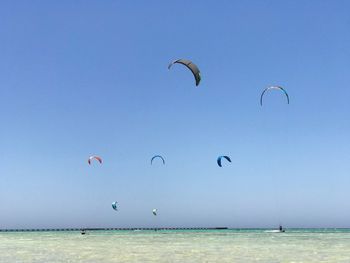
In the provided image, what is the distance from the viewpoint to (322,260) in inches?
1057

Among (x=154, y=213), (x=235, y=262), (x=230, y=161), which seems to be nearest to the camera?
(x=235, y=262)

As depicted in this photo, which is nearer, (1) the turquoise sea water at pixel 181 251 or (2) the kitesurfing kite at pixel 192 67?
(2) the kitesurfing kite at pixel 192 67

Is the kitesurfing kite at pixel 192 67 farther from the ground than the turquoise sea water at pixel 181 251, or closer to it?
farther from the ground

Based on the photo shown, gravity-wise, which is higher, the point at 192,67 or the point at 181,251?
the point at 192,67

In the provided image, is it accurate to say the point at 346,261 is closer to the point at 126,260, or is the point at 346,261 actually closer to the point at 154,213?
the point at 126,260

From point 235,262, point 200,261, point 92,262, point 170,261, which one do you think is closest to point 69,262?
point 92,262

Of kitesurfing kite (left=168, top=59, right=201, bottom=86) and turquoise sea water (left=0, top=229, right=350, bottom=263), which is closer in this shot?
kitesurfing kite (left=168, top=59, right=201, bottom=86)

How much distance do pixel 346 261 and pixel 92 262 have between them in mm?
13562

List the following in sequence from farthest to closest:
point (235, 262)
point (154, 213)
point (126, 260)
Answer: point (154, 213) → point (126, 260) → point (235, 262)

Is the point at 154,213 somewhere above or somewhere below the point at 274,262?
above

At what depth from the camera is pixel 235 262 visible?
25.4 meters

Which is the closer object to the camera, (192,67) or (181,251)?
(192,67)

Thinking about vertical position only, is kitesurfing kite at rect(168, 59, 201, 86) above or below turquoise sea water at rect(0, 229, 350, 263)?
above

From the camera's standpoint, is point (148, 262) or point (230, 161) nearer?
point (148, 262)
